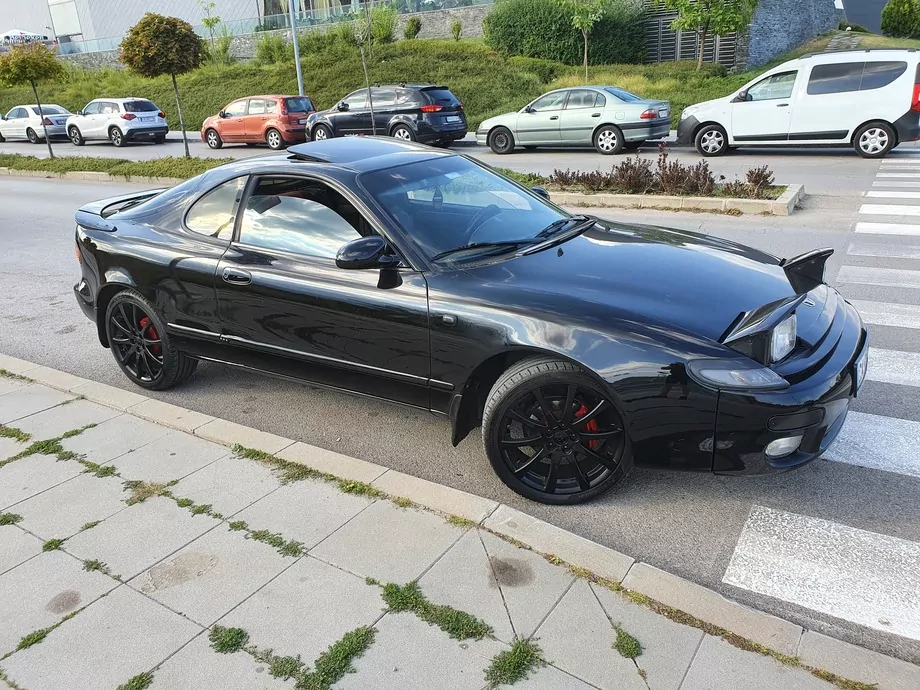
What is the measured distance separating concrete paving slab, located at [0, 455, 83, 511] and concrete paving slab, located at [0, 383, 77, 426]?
70 cm

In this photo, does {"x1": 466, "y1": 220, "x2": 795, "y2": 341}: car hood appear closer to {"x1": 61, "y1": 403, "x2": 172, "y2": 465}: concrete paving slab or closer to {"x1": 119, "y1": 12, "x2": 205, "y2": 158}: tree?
{"x1": 61, "y1": 403, "x2": 172, "y2": 465}: concrete paving slab

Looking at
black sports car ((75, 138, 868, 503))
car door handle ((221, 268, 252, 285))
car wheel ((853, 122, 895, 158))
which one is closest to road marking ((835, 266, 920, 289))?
black sports car ((75, 138, 868, 503))

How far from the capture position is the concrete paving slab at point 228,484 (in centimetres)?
365

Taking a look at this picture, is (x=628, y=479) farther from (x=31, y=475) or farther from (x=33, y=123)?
(x=33, y=123)

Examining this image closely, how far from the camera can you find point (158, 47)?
18547 millimetres

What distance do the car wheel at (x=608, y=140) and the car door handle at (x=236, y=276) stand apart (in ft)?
46.3

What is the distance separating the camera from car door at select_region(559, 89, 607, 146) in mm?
17000

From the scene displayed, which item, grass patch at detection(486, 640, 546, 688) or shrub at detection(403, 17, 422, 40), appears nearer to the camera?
grass patch at detection(486, 640, 546, 688)

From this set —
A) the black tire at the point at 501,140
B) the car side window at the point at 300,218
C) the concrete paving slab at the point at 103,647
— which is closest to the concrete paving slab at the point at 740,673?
the concrete paving slab at the point at 103,647

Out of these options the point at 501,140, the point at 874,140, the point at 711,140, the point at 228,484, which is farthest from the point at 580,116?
the point at 228,484

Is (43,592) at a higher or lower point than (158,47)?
lower

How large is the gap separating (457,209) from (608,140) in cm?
1392

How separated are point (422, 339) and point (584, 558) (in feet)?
4.42

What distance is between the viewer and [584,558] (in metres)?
3.03
